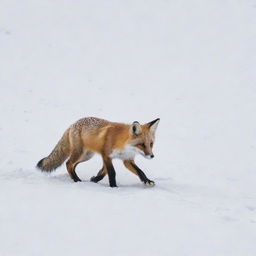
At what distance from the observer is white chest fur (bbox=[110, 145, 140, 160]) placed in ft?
24.7

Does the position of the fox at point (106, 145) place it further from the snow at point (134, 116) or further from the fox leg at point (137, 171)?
the snow at point (134, 116)

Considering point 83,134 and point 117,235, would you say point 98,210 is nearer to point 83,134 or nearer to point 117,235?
point 117,235

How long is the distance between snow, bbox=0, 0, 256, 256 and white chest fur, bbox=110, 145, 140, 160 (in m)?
0.52

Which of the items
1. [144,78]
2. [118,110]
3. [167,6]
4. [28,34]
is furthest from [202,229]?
[167,6]

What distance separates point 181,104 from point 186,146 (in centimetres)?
302

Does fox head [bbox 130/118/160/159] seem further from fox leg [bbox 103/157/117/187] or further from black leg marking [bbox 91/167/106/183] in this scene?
black leg marking [bbox 91/167/106/183]

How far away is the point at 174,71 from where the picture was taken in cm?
1705

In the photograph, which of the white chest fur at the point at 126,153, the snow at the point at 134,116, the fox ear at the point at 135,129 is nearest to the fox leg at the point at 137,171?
the white chest fur at the point at 126,153

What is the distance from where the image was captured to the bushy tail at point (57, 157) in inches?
323

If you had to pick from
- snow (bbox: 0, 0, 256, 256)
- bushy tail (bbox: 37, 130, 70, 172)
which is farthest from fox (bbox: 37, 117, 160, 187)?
snow (bbox: 0, 0, 256, 256)

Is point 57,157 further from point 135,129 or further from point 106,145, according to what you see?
point 135,129

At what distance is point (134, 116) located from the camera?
13977 millimetres

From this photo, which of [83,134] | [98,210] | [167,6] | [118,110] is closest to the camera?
[98,210]

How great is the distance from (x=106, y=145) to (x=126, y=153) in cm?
35
